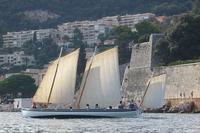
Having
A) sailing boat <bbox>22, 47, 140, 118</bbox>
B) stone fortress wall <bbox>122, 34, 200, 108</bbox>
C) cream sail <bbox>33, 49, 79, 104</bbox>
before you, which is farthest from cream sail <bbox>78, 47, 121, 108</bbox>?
stone fortress wall <bbox>122, 34, 200, 108</bbox>

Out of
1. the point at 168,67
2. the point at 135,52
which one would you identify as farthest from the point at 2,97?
→ the point at 168,67

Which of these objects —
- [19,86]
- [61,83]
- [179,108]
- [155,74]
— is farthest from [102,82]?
[19,86]

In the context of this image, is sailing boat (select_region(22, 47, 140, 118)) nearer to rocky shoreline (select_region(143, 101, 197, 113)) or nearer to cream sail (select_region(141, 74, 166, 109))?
cream sail (select_region(141, 74, 166, 109))

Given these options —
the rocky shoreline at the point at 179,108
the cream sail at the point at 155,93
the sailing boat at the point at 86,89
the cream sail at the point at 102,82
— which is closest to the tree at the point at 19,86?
the rocky shoreline at the point at 179,108

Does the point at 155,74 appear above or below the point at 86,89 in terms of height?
above

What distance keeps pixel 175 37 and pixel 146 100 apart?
20132 millimetres

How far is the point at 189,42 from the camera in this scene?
323ft

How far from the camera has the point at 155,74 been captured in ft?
301

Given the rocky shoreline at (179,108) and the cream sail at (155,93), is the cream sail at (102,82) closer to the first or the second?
the cream sail at (155,93)

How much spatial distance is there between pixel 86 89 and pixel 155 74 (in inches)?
865

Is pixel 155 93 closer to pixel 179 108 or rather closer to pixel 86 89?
pixel 86 89

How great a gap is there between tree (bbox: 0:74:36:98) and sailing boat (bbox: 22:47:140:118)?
Answer: 67699 mm

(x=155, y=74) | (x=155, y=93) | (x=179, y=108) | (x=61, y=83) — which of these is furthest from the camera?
(x=155, y=74)

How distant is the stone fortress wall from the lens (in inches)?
3378
